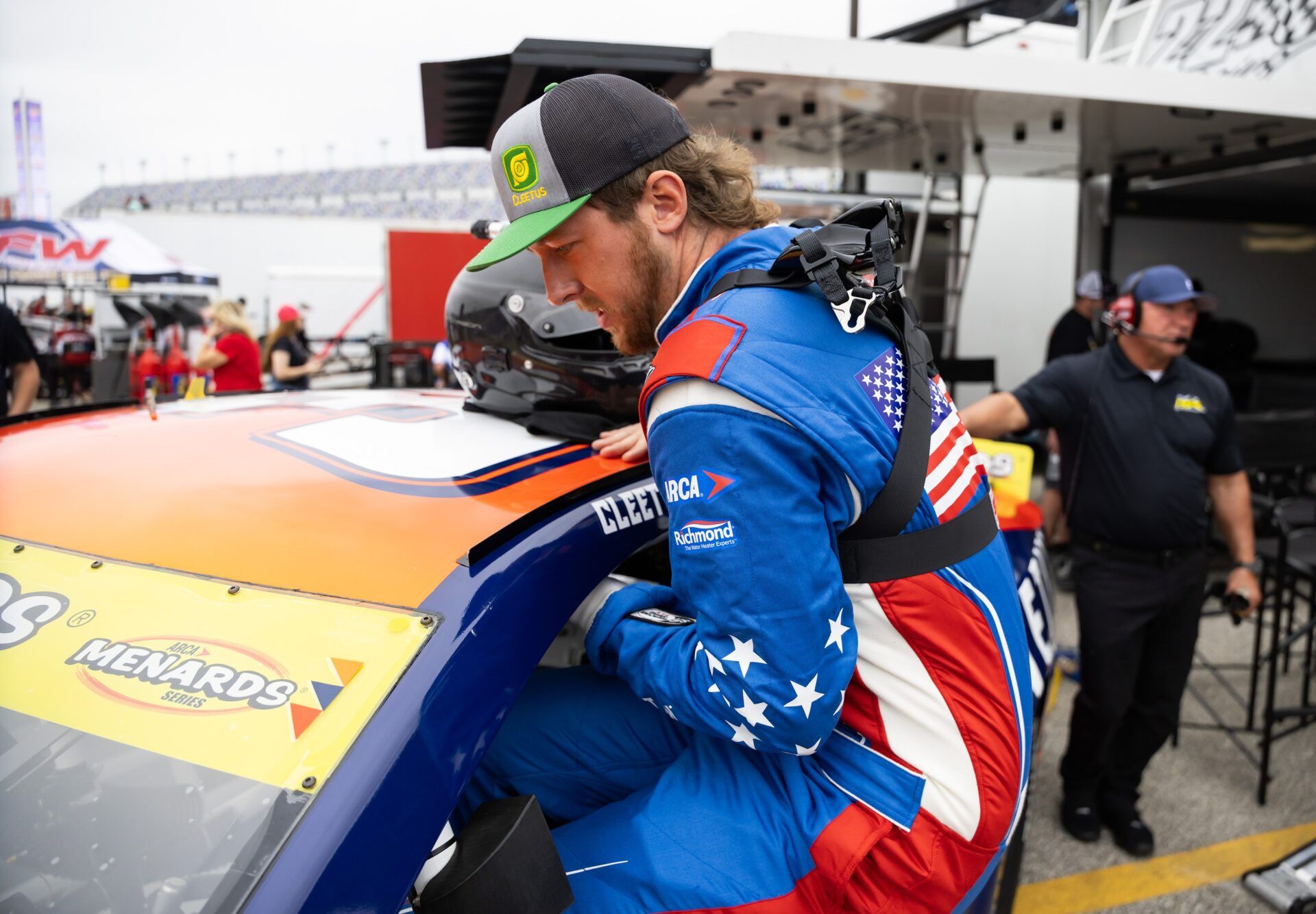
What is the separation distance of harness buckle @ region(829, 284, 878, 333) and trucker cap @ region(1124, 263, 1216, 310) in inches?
91.9

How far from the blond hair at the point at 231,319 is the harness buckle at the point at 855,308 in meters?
6.77

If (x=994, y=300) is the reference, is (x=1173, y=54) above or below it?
above

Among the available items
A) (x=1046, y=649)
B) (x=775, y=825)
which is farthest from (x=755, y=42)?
(x=775, y=825)

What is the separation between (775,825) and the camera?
4.13 feet

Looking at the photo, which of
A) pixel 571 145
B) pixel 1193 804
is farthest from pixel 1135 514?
pixel 571 145

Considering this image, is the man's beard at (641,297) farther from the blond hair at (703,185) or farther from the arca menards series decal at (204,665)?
the arca menards series decal at (204,665)

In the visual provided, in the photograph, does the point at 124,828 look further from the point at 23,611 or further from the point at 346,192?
the point at 346,192

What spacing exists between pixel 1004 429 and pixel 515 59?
2.57 m

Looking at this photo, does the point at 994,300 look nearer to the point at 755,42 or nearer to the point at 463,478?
the point at 755,42

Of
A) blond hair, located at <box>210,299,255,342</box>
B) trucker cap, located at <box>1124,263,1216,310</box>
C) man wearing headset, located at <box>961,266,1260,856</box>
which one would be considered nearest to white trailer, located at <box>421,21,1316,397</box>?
trucker cap, located at <box>1124,263,1216,310</box>

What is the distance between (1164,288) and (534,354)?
240 cm

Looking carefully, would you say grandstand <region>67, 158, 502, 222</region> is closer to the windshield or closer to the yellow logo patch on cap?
the yellow logo patch on cap

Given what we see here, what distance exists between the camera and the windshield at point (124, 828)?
0.96m

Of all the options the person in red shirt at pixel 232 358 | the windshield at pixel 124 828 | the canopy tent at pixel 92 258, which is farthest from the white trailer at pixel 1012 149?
the canopy tent at pixel 92 258
